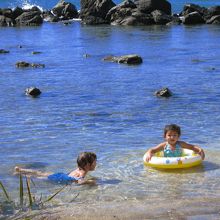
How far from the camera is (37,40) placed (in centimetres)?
3681

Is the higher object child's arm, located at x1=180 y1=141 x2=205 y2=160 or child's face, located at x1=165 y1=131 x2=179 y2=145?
child's face, located at x1=165 y1=131 x2=179 y2=145

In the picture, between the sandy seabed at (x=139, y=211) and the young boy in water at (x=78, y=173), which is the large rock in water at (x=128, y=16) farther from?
the sandy seabed at (x=139, y=211)

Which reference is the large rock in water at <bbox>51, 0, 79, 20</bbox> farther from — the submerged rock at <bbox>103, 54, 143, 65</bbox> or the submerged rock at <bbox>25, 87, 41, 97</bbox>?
the submerged rock at <bbox>25, 87, 41, 97</bbox>

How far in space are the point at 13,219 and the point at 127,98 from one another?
35.5 ft

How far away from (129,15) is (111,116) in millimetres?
33666

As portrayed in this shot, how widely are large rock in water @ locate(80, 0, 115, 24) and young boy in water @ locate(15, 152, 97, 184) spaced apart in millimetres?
39649

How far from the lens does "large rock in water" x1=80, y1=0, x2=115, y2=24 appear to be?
161 feet

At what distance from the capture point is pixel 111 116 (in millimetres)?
15156

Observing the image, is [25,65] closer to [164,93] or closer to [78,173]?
[164,93]

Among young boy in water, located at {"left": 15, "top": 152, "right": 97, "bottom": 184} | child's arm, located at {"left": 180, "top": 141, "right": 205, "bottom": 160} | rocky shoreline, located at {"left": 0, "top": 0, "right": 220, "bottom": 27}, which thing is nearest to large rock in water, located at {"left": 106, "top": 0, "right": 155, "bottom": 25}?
rocky shoreline, located at {"left": 0, "top": 0, "right": 220, "bottom": 27}

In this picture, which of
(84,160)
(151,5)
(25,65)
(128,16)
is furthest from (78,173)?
(151,5)

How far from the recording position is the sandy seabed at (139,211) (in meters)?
7.43

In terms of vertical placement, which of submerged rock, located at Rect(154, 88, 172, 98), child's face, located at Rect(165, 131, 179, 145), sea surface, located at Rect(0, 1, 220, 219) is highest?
child's face, located at Rect(165, 131, 179, 145)

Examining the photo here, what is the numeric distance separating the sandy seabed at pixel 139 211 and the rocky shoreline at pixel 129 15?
128ft
